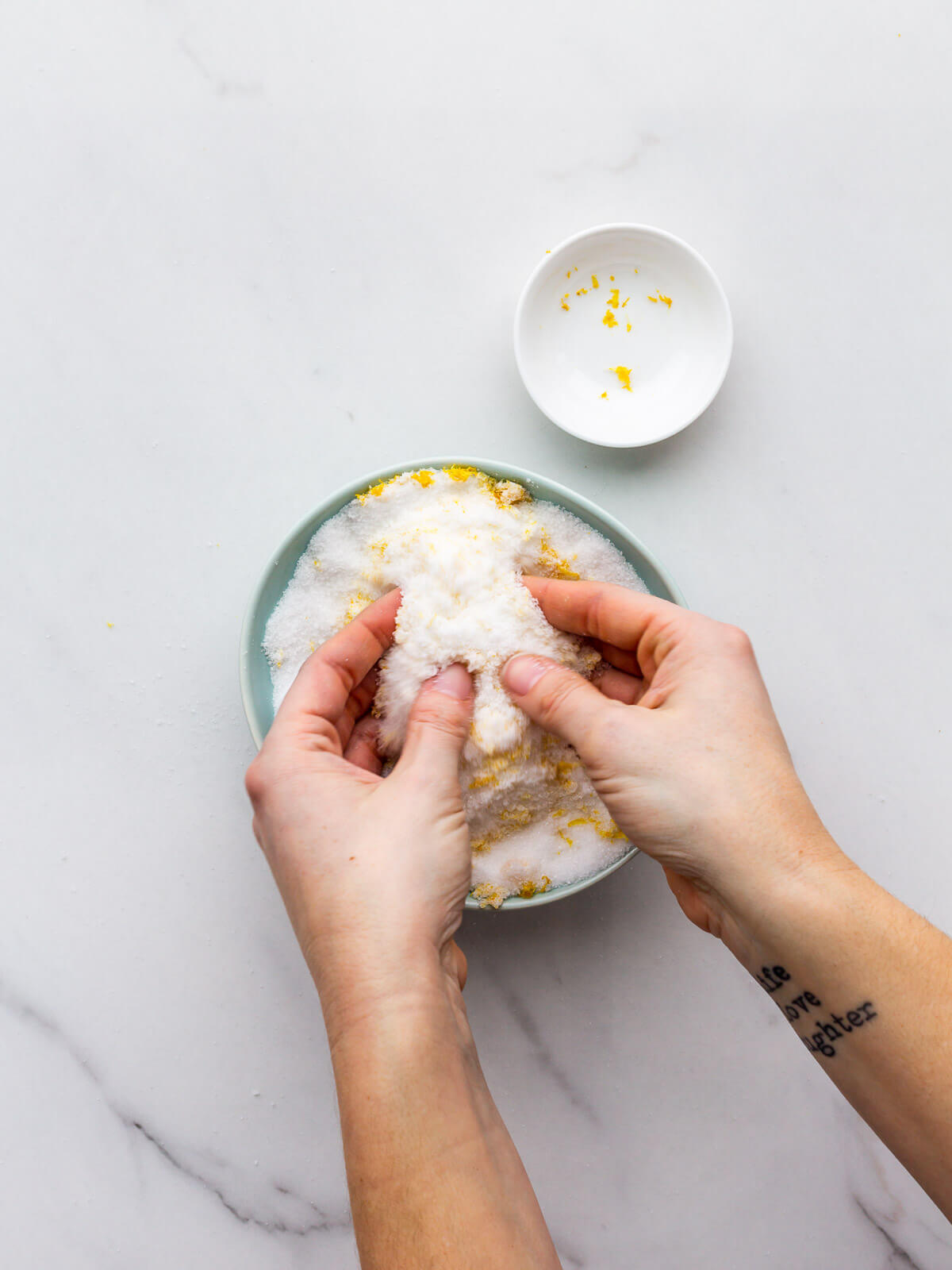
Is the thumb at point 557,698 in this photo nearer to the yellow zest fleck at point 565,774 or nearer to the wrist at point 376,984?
the yellow zest fleck at point 565,774

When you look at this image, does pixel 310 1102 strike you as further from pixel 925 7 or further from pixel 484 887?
pixel 925 7

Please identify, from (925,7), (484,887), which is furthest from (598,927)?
(925,7)

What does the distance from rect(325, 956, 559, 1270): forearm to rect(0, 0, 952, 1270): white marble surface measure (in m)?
0.34

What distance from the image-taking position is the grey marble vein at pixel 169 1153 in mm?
994

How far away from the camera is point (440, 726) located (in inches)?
29.8

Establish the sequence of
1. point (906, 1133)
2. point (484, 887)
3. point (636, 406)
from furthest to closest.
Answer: point (636, 406) < point (484, 887) < point (906, 1133)

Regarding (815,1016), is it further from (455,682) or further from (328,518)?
(328,518)

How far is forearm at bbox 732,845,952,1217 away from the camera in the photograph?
701 millimetres

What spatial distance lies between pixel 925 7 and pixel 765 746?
934 millimetres

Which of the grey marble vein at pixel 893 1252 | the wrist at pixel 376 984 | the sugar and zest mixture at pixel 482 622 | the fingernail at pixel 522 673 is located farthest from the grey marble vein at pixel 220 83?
the grey marble vein at pixel 893 1252

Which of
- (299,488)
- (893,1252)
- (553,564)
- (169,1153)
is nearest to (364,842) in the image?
(553,564)

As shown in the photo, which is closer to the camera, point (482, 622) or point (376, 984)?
point (376, 984)

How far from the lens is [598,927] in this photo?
1007 millimetres

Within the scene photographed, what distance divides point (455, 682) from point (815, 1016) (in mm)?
437
